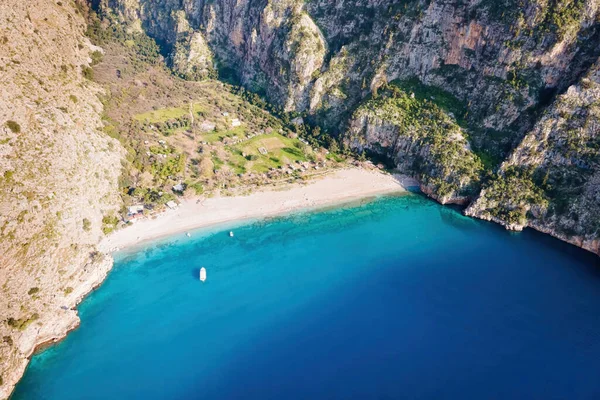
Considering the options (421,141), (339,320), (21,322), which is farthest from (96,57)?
(339,320)

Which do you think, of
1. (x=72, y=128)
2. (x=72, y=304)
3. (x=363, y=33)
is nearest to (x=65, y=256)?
(x=72, y=304)

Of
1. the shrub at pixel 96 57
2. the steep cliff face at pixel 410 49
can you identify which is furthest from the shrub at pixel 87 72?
the steep cliff face at pixel 410 49

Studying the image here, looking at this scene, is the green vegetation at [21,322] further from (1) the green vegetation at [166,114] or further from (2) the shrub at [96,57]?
(2) the shrub at [96,57]

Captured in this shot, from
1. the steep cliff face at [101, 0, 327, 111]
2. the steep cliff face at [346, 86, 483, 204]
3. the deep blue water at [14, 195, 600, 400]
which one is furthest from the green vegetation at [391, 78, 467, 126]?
the deep blue water at [14, 195, 600, 400]

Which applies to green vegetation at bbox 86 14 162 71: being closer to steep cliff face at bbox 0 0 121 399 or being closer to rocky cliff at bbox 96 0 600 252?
steep cliff face at bbox 0 0 121 399

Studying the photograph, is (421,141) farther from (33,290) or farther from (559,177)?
(33,290)
